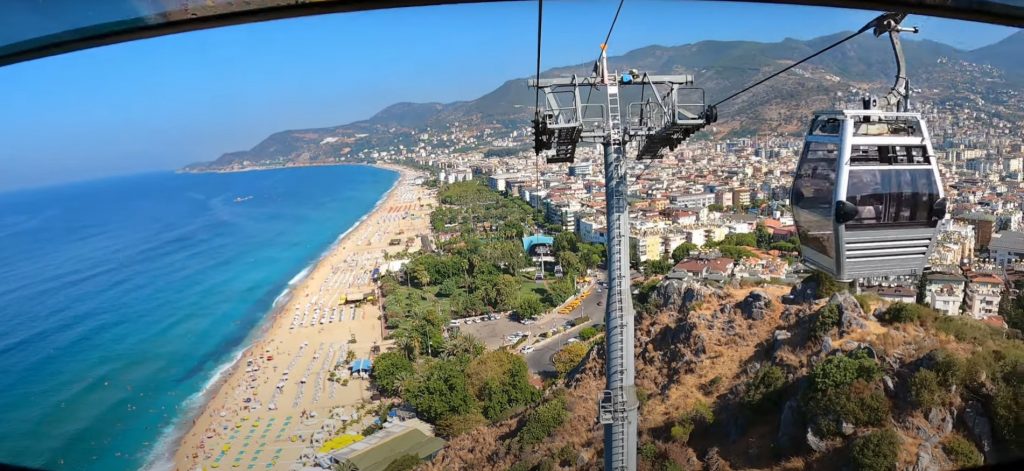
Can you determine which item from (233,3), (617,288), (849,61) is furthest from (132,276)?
(849,61)

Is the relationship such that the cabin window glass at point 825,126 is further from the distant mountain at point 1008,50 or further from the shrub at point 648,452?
the shrub at point 648,452

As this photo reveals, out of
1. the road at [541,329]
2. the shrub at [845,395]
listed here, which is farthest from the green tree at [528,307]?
the shrub at [845,395]

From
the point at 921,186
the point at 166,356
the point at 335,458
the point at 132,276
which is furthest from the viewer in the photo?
the point at 132,276

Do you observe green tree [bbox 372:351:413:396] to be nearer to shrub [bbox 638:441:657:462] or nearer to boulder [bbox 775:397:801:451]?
shrub [bbox 638:441:657:462]

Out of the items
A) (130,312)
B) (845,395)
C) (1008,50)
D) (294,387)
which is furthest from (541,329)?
(130,312)

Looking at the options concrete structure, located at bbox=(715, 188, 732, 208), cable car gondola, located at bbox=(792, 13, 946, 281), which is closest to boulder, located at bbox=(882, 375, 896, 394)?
cable car gondola, located at bbox=(792, 13, 946, 281)

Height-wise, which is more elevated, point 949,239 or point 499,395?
point 949,239

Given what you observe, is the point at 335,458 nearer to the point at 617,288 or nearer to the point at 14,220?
the point at 617,288
